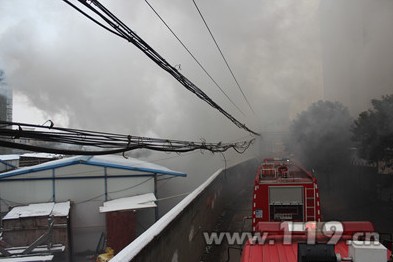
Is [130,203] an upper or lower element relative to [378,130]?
lower

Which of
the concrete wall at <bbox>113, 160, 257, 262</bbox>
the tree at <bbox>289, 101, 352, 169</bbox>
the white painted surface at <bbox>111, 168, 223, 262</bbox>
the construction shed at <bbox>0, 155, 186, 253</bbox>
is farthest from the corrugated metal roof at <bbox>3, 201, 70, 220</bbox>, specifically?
the tree at <bbox>289, 101, 352, 169</bbox>

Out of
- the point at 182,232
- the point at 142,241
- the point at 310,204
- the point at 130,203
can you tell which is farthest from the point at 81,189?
the point at 142,241

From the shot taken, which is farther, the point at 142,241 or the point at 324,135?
the point at 324,135

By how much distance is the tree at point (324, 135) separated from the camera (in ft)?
68.0

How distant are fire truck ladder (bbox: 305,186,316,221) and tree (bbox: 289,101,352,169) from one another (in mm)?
13379

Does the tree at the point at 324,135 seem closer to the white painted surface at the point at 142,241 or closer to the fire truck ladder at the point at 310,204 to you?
the fire truck ladder at the point at 310,204

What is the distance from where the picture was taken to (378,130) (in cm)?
1373

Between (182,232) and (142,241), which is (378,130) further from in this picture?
(142,241)

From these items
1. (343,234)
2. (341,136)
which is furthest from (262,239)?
(341,136)

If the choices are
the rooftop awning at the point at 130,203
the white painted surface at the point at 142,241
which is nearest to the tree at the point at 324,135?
the rooftop awning at the point at 130,203

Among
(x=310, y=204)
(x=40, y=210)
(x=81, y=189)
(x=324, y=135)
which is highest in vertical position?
(x=324, y=135)

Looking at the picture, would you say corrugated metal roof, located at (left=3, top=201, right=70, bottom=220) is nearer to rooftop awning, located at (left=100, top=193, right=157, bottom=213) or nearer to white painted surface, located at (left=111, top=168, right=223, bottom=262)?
rooftop awning, located at (left=100, top=193, right=157, bottom=213)

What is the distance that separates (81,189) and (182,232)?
337 inches

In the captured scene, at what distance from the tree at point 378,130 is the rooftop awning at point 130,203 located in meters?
8.03
